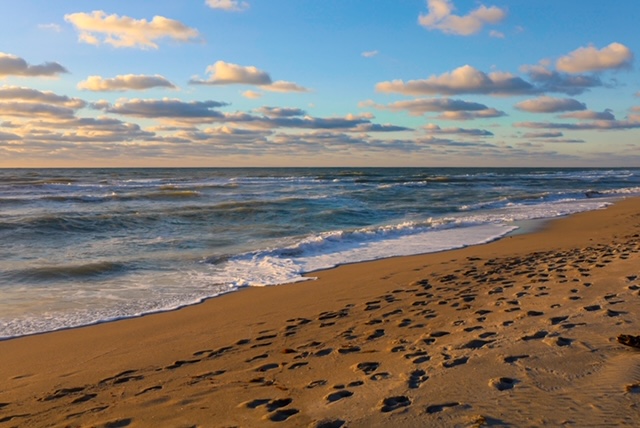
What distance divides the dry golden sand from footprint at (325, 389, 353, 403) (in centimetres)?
4

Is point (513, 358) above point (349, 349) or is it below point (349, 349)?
above

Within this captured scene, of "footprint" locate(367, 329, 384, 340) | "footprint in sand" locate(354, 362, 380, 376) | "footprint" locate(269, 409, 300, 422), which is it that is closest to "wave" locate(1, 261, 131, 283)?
"footprint" locate(367, 329, 384, 340)

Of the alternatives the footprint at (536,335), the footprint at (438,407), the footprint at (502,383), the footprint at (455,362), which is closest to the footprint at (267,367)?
the footprint at (455,362)

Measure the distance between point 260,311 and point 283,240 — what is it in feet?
23.4

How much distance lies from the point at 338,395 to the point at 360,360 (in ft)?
2.81

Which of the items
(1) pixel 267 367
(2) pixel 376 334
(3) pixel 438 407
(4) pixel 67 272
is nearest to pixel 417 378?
(3) pixel 438 407

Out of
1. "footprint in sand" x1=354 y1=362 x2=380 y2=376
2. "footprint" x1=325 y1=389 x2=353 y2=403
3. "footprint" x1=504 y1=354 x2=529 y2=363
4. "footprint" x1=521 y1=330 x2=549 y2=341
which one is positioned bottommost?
"footprint in sand" x1=354 y1=362 x2=380 y2=376

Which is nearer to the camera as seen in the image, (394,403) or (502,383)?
(394,403)

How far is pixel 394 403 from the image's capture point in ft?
11.8

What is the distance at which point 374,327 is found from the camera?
5.95 meters

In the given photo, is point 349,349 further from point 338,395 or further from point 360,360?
point 338,395

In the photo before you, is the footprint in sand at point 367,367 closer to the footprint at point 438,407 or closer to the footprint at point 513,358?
the footprint at point 438,407

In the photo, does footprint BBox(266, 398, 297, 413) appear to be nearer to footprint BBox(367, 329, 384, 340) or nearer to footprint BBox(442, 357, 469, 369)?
footprint BBox(442, 357, 469, 369)

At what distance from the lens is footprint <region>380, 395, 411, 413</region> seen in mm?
3525
